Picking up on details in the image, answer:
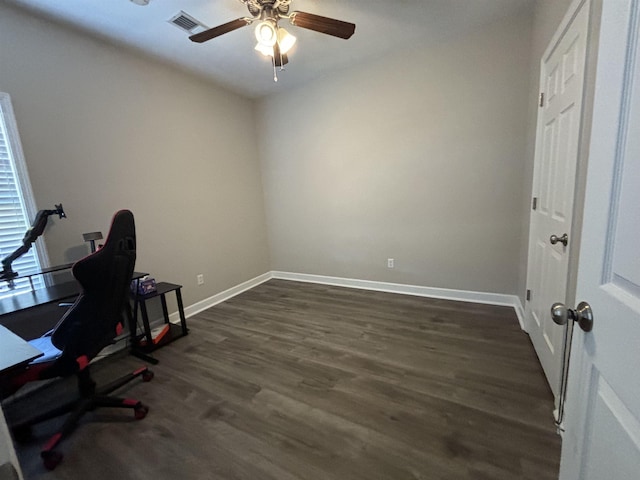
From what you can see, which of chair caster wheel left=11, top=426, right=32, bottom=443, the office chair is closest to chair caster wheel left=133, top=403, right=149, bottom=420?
the office chair

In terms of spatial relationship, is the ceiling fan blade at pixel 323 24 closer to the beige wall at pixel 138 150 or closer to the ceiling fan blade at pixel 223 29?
the ceiling fan blade at pixel 223 29

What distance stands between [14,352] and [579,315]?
1832 millimetres

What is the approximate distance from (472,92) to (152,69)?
10.5 feet

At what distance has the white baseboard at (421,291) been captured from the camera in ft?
9.58

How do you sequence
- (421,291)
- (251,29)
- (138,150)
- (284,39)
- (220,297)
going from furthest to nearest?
1. (220,297)
2. (421,291)
3. (138,150)
4. (251,29)
5. (284,39)

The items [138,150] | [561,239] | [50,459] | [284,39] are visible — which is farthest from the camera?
[138,150]

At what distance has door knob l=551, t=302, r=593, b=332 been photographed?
0.68 metres

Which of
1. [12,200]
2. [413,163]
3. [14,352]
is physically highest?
[413,163]

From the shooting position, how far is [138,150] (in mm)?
2752

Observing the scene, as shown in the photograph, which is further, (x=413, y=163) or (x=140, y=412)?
(x=413, y=163)

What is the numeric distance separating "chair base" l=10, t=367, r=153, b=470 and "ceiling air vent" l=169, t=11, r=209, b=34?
2587 mm

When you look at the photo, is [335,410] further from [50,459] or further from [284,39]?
[284,39]

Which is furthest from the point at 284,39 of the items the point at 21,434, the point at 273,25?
the point at 21,434

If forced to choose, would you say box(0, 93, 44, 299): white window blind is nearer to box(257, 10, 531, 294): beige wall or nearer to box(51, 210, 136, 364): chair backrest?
box(51, 210, 136, 364): chair backrest
